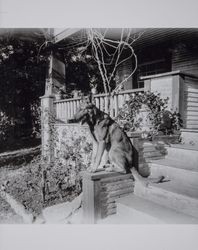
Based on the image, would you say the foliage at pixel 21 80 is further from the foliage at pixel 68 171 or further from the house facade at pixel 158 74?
the foliage at pixel 68 171

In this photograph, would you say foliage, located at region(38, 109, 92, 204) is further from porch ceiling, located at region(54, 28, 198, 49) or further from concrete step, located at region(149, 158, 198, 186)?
porch ceiling, located at region(54, 28, 198, 49)

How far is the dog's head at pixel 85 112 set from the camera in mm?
3143

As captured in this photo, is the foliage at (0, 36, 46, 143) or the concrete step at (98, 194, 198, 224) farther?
the foliage at (0, 36, 46, 143)

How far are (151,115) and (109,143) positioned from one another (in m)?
1.38

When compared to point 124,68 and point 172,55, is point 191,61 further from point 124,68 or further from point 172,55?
point 124,68

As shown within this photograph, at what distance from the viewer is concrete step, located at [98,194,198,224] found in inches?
107

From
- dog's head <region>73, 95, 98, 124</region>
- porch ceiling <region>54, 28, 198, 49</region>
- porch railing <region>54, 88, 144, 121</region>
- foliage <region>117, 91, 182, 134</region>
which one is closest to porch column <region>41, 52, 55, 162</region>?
porch railing <region>54, 88, 144, 121</region>

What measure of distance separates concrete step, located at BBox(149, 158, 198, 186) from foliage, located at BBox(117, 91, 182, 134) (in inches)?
28.3

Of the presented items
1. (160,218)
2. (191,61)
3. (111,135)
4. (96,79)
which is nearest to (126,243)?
(160,218)

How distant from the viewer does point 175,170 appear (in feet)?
11.2

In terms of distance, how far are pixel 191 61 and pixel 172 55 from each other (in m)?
0.71

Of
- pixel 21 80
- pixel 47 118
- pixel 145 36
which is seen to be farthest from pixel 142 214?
pixel 21 80

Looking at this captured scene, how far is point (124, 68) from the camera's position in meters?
9.50

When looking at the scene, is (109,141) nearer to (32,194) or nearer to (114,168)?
(114,168)
